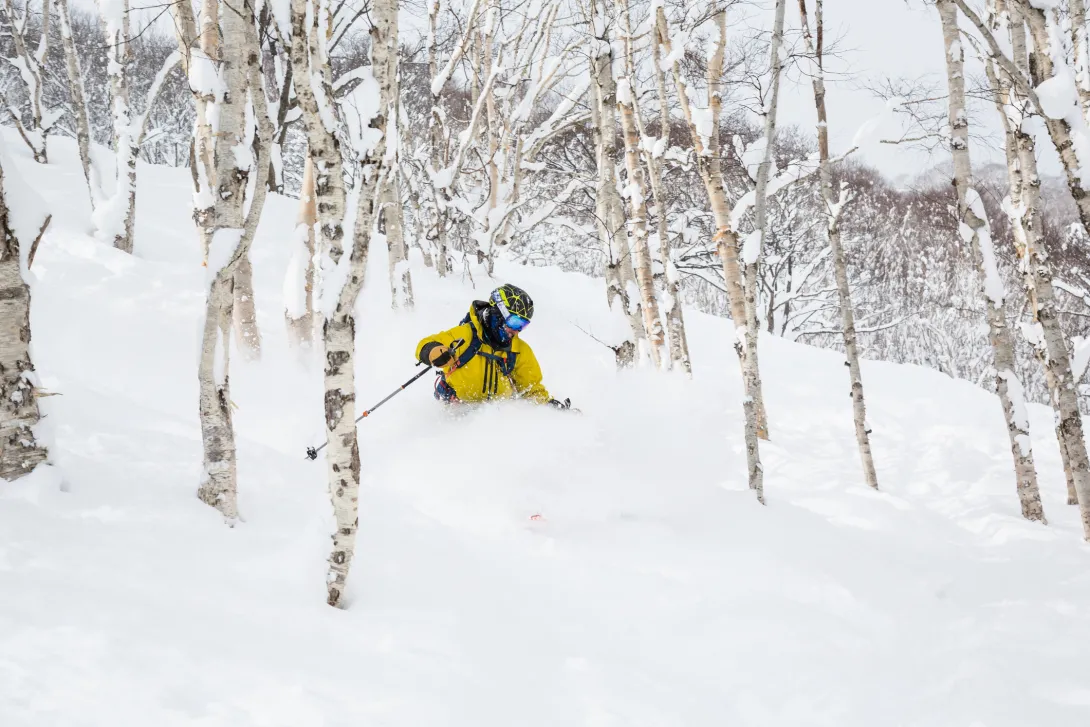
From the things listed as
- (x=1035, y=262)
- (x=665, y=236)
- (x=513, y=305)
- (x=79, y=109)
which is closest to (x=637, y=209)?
(x=665, y=236)

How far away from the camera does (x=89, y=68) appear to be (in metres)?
23.3

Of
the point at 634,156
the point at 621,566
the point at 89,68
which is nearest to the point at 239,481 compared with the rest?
the point at 621,566

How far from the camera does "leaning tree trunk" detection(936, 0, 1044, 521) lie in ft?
18.8

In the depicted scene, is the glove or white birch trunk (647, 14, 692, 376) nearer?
the glove

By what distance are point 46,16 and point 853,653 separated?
48.0 ft

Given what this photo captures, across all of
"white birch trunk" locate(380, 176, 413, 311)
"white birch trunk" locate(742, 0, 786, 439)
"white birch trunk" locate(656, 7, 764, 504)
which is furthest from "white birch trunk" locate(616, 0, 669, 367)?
"white birch trunk" locate(380, 176, 413, 311)

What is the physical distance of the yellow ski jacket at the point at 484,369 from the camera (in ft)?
19.5

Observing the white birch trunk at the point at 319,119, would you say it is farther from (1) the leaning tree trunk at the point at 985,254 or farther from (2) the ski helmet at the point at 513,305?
(1) the leaning tree trunk at the point at 985,254

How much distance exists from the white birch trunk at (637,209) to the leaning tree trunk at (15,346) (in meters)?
5.50

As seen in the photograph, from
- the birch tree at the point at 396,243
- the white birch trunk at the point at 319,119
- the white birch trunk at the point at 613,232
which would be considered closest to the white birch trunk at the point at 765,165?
the white birch trunk at the point at 613,232

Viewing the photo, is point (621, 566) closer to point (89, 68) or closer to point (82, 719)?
point (82, 719)

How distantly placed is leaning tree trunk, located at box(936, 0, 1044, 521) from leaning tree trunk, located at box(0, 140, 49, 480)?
6324 millimetres

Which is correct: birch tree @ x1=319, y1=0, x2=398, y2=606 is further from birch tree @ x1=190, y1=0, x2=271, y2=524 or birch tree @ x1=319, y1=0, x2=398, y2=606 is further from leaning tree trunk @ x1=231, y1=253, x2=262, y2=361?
leaning tree trunk @ x1=231, y1=253, x2=262, y2=361

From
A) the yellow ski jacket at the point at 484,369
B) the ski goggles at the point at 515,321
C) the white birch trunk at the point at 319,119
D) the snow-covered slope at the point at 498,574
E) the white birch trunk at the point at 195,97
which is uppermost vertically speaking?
the white birch trunk at the point at 195,97
